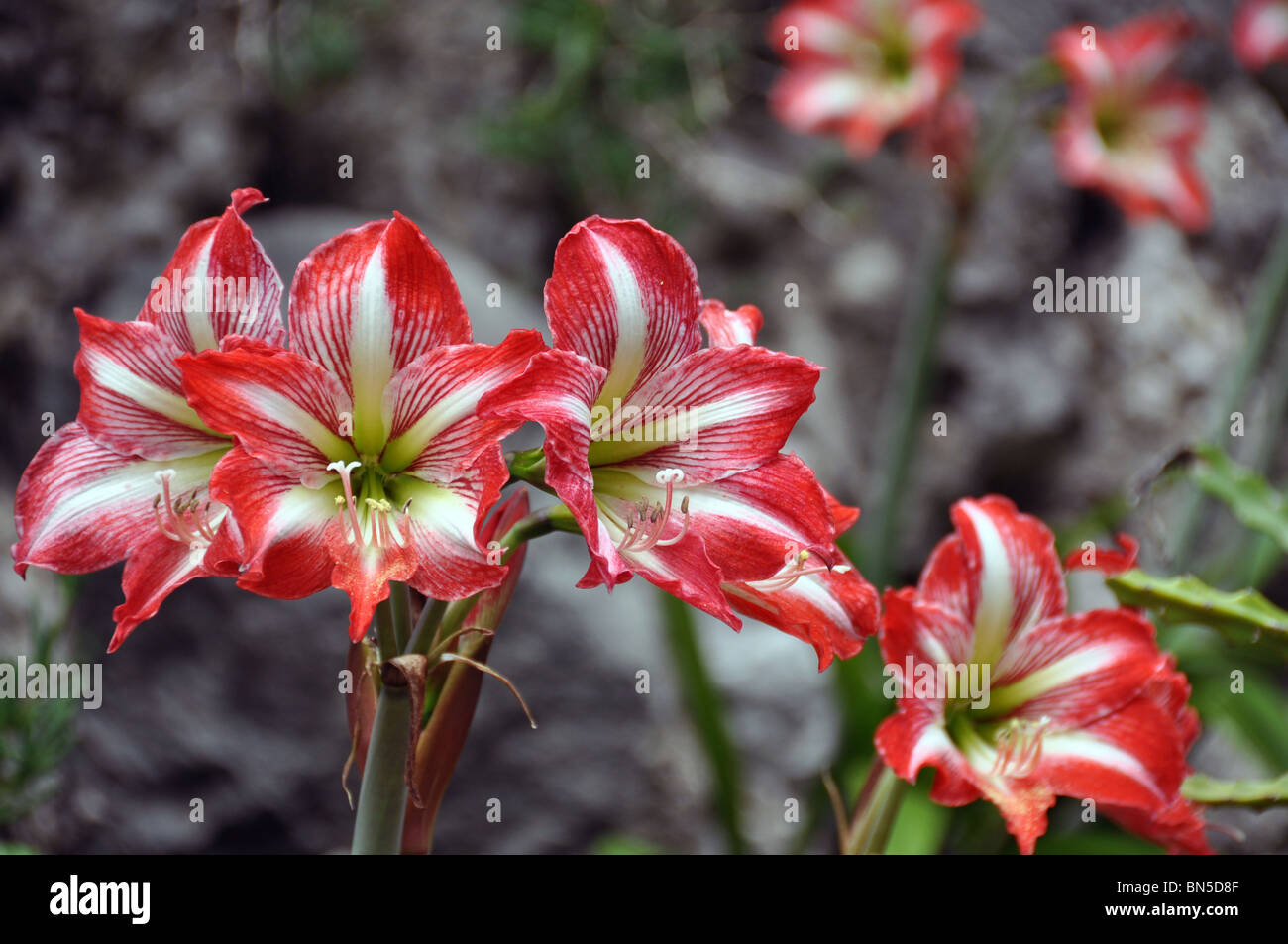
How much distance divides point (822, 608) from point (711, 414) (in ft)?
0.45

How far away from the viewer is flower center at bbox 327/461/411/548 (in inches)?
20.5

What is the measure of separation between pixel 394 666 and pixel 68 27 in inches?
69.6

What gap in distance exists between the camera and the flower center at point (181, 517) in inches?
21.1

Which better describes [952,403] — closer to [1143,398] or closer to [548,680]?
[1143,398]

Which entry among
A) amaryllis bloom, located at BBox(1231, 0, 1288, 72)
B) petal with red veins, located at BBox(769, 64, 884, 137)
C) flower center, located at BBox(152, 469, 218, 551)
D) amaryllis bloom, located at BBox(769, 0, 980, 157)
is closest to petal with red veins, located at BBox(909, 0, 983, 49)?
amaryllis bloom, located at BBox(769, 0, 980, 157)

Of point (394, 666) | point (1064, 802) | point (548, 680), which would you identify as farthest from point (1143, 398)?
point (394, 666)

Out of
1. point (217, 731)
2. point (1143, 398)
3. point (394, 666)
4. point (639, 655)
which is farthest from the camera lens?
point (1143, 398)

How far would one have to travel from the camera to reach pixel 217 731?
60.3 inches

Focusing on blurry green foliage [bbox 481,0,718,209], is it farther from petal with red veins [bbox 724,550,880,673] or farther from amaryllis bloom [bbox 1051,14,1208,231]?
petal with red veins [bbox 724,550,880,673]

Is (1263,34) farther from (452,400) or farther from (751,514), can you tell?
(452,400)

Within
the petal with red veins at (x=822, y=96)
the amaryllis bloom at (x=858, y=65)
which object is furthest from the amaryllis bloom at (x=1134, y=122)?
the petal with red veins at (x=822, y=96)

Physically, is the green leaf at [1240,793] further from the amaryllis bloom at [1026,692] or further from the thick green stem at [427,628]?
the thick green stem at [427,628]

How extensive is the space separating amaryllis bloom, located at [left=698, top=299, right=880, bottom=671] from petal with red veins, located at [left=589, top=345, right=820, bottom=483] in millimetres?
39

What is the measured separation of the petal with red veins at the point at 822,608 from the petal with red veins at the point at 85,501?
33cm
